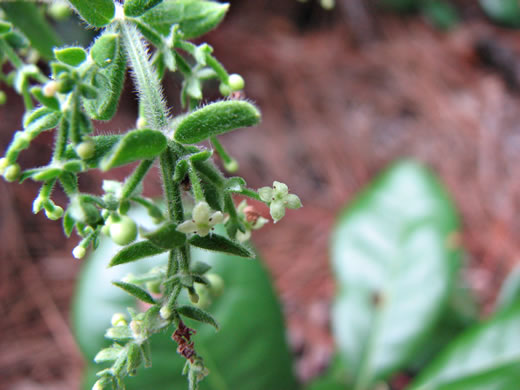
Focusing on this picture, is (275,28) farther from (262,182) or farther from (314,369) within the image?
(314,369)

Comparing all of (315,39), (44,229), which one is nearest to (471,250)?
(315,39)

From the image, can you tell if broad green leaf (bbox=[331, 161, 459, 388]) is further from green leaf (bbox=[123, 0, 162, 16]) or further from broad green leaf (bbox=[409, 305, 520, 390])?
green leaf (bbox=[123, 0, 162, 16])

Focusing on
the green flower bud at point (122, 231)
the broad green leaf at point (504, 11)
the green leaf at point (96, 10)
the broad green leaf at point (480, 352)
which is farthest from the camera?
the broad green leaf at point (504, 11)

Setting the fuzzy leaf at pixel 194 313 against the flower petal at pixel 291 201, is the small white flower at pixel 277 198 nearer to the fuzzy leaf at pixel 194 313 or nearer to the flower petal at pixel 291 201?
the flower petal at pixel 291 201

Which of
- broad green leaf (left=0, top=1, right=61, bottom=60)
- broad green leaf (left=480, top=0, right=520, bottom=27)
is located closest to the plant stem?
broad green leaf (left=0, top=1, right=61, bottom=60)

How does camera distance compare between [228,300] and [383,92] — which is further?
[383,92]

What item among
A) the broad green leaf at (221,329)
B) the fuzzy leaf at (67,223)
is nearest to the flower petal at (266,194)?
the fuzzy leaf at (67,223)
